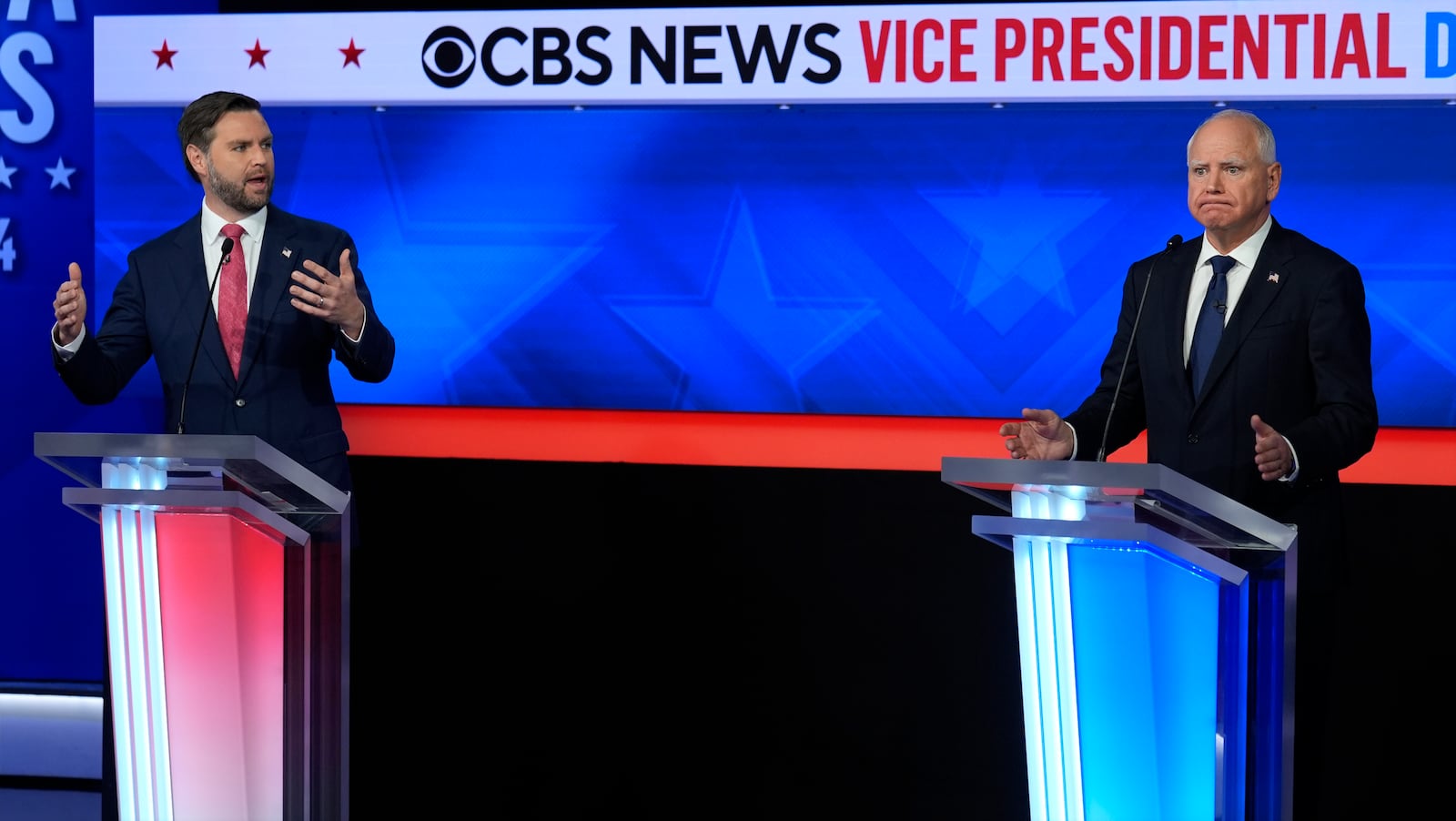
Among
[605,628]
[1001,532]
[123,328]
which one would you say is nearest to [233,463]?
[123,328]

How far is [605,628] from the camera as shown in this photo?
3.75 meters

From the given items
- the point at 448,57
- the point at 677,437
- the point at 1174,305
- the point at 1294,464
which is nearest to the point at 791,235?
the point at 677,437

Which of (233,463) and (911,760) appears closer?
(233,463)

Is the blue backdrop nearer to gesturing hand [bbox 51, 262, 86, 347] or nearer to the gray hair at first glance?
the gray hair

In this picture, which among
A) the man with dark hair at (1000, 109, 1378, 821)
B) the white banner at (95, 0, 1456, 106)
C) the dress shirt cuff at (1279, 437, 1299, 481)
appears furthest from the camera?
the white banner at (95, 0, 1456, 106)

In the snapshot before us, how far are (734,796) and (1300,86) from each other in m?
2.14

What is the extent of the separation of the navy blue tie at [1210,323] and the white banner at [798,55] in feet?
3.11

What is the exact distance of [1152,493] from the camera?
1.94 metres

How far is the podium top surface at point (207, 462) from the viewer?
2.19 meters

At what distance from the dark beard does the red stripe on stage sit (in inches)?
34.9

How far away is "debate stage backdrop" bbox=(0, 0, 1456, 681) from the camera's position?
341cm

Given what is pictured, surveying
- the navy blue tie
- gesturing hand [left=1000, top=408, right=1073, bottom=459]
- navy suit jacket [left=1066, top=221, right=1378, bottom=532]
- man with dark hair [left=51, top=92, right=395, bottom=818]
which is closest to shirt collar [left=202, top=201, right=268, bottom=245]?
man with dark hair [left=51, top=92, right=395, bottom=818]

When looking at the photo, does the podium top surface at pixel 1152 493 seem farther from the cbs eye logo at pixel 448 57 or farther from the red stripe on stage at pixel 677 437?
the cbs eye logo at pixel 448 57

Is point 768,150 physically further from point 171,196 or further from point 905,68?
point 171,196
